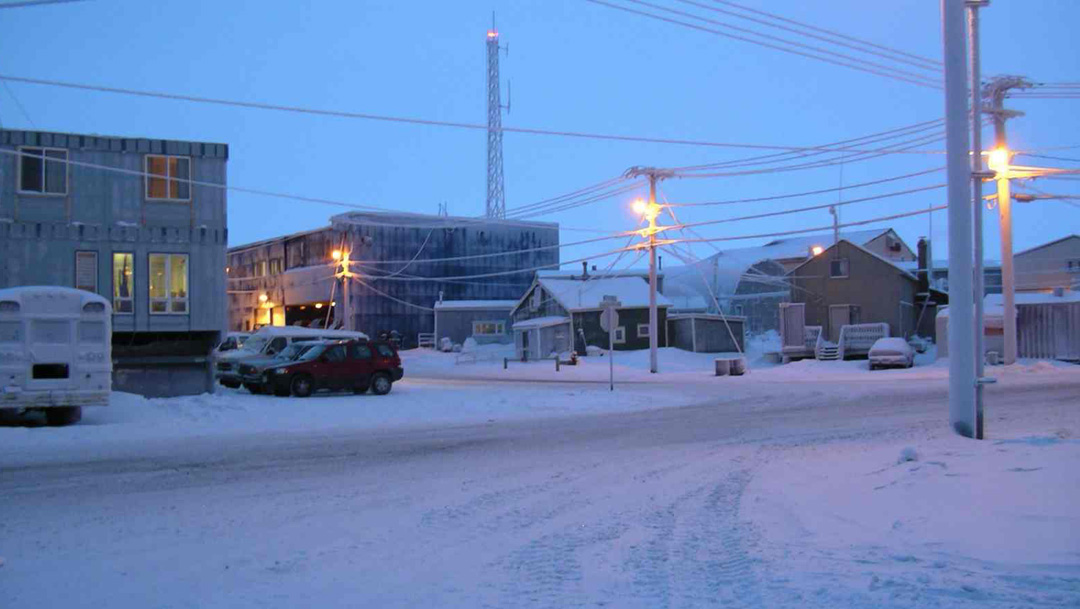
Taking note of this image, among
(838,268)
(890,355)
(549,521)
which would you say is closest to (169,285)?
(549,521)

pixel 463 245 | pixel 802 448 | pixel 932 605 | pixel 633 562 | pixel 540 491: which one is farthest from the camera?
pixel 463 245

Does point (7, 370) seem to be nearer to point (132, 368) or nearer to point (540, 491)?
point (132, 368)

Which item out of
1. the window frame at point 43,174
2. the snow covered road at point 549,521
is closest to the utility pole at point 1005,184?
the snow covered road at point 549,521

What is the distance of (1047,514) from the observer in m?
7.77

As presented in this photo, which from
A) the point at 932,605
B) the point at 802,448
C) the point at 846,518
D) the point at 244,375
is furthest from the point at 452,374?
the point at 932,605

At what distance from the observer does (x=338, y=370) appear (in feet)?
84.7

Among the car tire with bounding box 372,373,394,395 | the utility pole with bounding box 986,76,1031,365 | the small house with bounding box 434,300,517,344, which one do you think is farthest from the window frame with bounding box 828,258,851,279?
the car tire with bounding box 372,373,394,395

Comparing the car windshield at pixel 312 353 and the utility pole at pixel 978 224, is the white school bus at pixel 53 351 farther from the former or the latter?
the utility pole at pixel 978 224

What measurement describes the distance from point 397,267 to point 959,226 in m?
57.5

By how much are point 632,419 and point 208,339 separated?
1306cm

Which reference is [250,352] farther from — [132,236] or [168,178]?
[168,178]

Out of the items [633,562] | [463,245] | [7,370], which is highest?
[463,245]

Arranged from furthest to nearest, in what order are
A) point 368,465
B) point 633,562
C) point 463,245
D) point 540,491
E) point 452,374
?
point 463,245, point 452,374, point 368,465, point 540,491, point 633,562

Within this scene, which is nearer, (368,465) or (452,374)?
(368,465)
